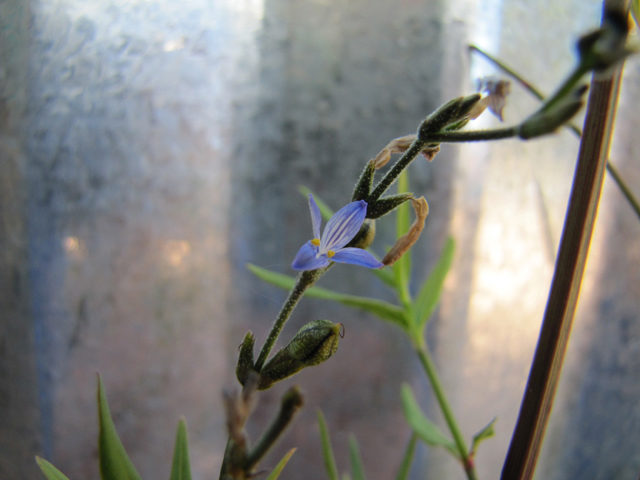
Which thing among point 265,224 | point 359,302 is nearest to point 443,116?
point 359,302

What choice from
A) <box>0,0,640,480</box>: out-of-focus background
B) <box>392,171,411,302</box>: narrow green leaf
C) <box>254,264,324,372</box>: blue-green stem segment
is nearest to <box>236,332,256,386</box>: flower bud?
<box>254,264,324,372</box>: blue-green stem segment

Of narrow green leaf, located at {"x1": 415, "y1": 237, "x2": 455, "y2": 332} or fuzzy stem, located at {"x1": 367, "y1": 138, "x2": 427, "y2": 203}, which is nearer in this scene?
fuzzy stem, located at {"x1": 367, "y1": 138, "x2": 427, "y2": 203}

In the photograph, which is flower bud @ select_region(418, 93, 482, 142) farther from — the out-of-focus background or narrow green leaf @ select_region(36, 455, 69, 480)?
the out-of-focus background

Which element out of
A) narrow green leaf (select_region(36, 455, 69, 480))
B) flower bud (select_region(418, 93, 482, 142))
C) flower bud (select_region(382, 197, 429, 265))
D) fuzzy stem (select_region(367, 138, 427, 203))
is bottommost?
narrow green leaf (select_region(36, 455, 69, 480))

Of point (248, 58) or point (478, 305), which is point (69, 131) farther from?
point (478, 305)

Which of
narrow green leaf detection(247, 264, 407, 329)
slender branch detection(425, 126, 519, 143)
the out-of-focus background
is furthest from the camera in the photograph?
the out-of-focus background

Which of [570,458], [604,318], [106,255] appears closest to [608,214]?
[604,318]
